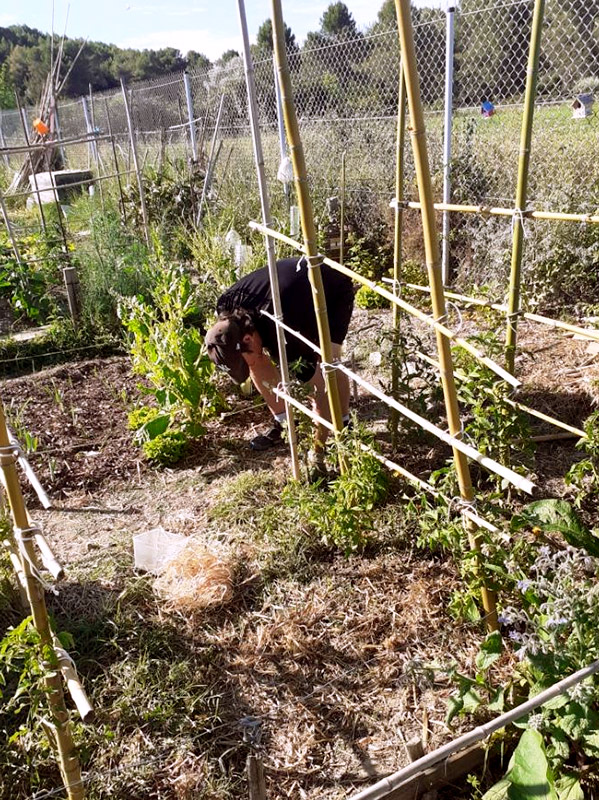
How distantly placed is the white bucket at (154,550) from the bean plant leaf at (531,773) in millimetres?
1668

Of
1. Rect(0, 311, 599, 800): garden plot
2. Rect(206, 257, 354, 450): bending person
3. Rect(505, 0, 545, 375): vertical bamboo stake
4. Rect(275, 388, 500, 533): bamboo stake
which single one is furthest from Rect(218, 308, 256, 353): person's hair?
Rect(505, 0, 545, 375): vertical bamboo stake

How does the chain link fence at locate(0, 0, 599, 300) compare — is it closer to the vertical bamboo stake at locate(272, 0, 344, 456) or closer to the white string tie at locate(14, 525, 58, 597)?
the vertical bamboo stake at locate(272, 0, 344, 456)

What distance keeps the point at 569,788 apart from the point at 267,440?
8.28 feet

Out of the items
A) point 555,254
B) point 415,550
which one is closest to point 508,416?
point 415,550

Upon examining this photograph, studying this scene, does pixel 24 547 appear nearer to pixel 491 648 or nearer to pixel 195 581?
pixel 195 581

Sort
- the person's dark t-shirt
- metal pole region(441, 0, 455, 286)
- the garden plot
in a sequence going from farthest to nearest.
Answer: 1. metal pole region(441, 0, 455, 286)
2. the person's dark t-shirt
3. the garden plot

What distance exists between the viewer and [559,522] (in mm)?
2363

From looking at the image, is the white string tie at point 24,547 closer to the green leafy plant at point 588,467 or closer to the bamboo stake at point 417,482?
the bamboo stake at point 417,482

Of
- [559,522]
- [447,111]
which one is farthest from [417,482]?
[447,111]

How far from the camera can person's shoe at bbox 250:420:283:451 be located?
4.01 metres

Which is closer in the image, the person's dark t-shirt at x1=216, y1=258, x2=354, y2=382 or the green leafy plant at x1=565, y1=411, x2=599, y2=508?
the green leafy plant at x1=565, y1=411, x2=599, y2=508

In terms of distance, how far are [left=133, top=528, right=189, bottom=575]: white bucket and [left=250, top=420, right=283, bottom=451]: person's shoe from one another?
100 cm

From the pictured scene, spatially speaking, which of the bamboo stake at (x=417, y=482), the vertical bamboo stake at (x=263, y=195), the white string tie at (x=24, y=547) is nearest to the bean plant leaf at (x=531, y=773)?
the bamboo stake at (x=417, y=482)

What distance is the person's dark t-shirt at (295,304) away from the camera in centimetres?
357
